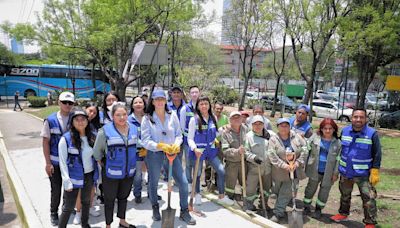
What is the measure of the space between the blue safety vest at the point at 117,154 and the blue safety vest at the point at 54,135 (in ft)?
2.33

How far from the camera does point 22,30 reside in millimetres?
10938

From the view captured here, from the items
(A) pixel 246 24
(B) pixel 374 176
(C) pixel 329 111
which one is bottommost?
(C) pixel 329 111

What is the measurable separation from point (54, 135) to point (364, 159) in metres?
3.89

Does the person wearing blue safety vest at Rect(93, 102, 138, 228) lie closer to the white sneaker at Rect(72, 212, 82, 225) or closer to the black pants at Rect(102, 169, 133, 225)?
the black pants at Rect(102, 169, 133, 225)

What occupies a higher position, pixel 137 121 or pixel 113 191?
pixel 137 121

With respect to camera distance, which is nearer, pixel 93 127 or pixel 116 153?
pixel 116 153

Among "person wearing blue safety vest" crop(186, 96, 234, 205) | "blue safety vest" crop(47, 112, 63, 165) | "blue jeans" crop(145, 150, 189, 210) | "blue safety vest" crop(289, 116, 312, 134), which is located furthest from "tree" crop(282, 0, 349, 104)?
"blue safety vest" crop(47, 112, 63, 165)

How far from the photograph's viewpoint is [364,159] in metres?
4.07

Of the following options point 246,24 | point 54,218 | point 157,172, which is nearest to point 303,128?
point 157,172

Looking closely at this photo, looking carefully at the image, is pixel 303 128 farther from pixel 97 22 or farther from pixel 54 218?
pixel 97 22

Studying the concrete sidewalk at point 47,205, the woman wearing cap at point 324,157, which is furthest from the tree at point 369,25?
the concrete sidewalk at point 47,205

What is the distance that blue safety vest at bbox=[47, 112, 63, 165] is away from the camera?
3719 millimetres

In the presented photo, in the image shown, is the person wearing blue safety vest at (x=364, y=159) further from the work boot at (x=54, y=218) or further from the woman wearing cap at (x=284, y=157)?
the work boot at (x=54, y=218)

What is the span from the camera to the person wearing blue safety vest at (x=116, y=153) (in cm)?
340
